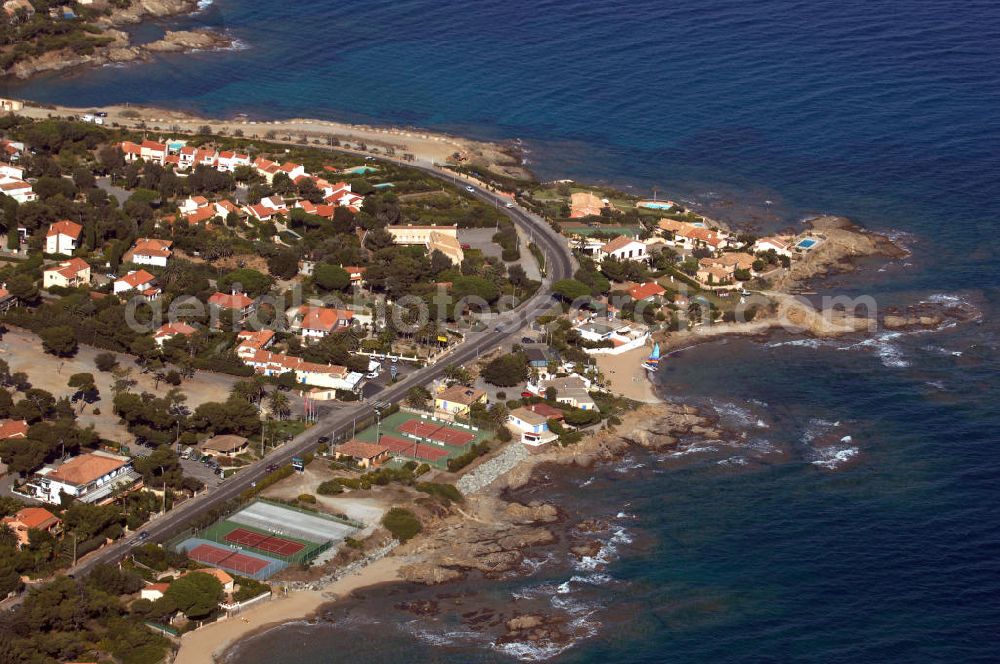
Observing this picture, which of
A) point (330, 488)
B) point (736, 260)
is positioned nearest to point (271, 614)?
point (330, 488)

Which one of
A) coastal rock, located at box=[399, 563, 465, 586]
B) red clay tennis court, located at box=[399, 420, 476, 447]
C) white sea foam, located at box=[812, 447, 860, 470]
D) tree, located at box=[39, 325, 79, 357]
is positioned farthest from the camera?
tree, located at box=[39, 325, 79, 357]

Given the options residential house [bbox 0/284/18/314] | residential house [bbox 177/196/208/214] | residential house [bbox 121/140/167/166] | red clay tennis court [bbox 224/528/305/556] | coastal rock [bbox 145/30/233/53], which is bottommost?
red clay tennis court [bbox 224/528/305/556]

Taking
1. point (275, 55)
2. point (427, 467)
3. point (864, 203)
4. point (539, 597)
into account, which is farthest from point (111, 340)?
point (275, 55)

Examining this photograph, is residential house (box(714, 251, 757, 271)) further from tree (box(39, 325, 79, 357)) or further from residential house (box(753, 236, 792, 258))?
tree (box(39, 325, 79, 357))

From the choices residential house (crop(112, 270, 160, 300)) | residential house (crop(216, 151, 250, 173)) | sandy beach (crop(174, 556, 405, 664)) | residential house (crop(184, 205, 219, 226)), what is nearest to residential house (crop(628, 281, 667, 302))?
residential house (crop(184, 205, 219, 226))

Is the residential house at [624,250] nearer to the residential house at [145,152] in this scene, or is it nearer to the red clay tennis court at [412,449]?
the red clay tennis court at [412,449]

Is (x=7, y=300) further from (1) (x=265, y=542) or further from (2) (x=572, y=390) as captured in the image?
(2) (x=572, y=390)
